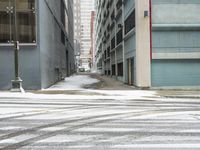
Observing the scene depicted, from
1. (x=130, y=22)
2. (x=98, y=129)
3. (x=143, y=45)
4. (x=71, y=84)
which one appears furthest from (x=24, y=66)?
(x=98, y=129)

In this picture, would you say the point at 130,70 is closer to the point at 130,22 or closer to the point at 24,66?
the point at 130,22

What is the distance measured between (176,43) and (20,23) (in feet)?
36.7

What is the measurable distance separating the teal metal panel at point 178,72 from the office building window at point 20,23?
8967 mm

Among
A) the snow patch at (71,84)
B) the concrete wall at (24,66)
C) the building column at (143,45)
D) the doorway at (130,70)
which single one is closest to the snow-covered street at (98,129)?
the concrete wall at (24,66)

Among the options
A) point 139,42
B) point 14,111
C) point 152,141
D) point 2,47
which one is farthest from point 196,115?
point 2,47

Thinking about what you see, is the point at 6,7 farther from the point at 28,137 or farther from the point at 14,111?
the point at 28,137

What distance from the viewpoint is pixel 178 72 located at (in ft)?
95.6

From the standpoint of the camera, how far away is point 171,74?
29.0m

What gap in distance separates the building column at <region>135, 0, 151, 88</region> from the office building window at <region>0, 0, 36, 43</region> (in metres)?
7.37

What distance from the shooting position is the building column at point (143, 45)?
28.6 metres

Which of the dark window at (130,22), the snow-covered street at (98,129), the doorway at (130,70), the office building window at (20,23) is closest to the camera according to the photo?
the snow-covered street at (98,129)

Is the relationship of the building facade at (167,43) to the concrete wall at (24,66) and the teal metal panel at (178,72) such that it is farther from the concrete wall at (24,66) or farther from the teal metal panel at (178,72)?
the concrete wall at (24,66)

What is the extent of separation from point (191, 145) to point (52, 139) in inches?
113

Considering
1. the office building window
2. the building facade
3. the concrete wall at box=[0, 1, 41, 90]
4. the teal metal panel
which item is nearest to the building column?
the building facade
